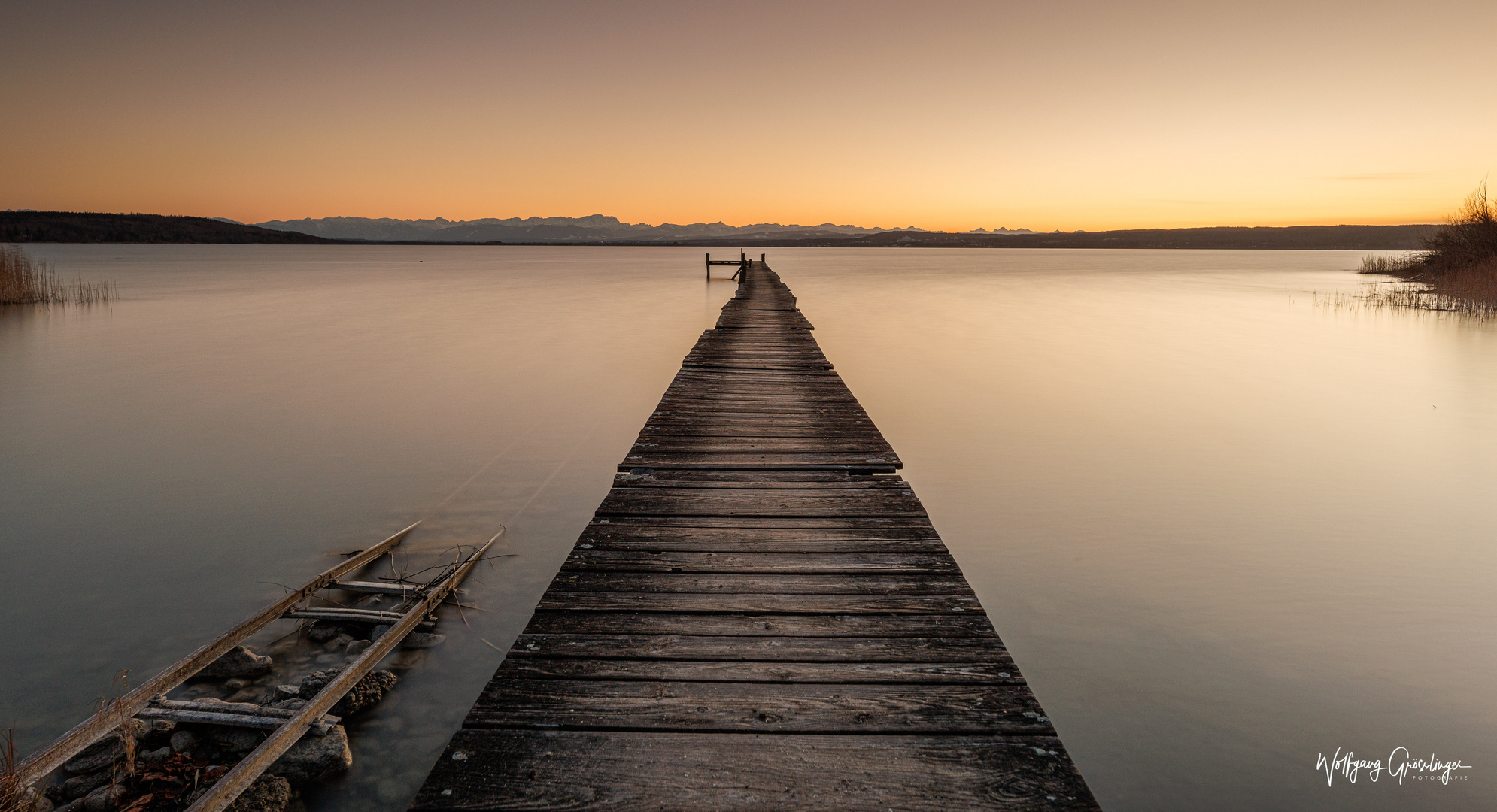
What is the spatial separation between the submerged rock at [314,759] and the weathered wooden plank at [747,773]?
146 cm

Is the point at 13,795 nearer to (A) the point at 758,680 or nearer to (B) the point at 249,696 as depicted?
(B) the point at 249,696

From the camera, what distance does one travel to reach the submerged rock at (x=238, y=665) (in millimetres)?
3992

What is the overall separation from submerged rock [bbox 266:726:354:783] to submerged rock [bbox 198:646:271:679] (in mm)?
890

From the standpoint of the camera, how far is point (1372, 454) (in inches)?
364

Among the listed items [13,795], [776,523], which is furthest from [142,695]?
[776,523]

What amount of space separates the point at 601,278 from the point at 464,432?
4322 centimetres

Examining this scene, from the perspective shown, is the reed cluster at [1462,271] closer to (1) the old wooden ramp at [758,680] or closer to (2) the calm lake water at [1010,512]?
(2) the calm lake water at [1010,512]

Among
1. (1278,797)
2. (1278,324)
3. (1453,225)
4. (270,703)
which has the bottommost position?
(1278,797)

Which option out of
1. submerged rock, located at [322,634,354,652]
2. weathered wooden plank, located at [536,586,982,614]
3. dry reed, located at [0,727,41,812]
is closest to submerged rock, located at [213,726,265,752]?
dry reed, located at [0,727,41,812]

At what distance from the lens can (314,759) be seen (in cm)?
337

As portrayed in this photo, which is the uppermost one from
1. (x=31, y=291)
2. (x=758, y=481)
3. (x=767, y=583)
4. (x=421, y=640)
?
(x=31, y=291)

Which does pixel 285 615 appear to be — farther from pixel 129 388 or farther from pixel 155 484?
pixel 129 388

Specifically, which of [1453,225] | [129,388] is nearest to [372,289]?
[129,388]

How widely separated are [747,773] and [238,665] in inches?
126
